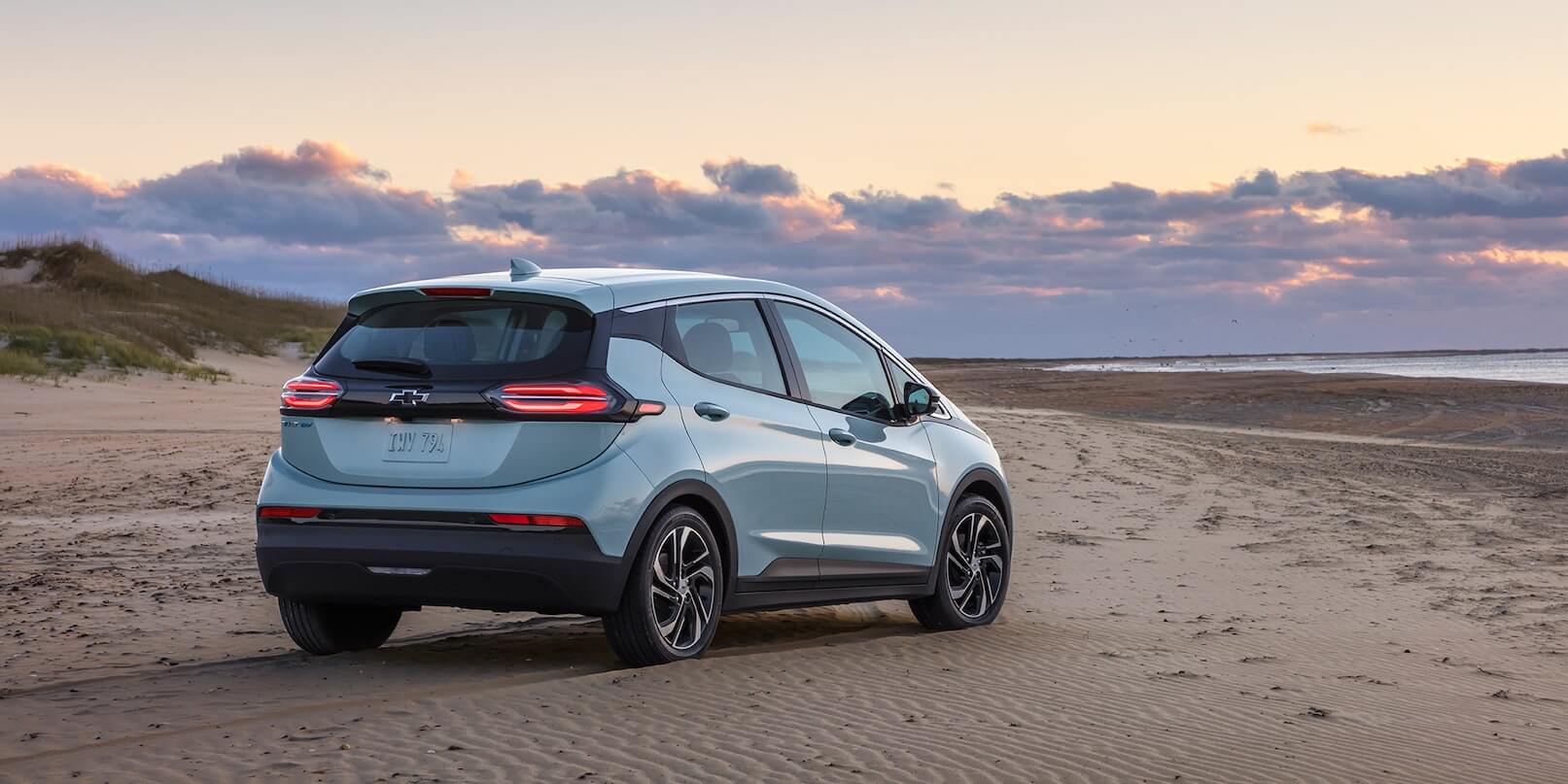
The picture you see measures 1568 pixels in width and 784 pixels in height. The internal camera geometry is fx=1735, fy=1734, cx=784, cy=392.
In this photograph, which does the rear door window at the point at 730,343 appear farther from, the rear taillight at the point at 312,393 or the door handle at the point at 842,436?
the rear taillight at the point at 312,393

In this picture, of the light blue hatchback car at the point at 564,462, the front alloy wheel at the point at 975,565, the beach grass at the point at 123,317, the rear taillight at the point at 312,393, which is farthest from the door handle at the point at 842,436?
the beach grass at the point at 123,317

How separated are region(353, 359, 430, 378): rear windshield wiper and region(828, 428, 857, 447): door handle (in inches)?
81.0

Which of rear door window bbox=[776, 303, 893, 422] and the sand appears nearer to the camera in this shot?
the sand

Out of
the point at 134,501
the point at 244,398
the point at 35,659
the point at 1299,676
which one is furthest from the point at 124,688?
the point at 244,398

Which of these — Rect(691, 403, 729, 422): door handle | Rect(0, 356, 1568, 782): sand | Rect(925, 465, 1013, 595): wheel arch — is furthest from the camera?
Rect(925, 465, 1013, 595): wheel arch

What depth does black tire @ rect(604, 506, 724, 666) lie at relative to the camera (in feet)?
23.4

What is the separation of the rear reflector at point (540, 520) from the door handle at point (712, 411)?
0.80 m

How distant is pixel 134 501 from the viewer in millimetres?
15102

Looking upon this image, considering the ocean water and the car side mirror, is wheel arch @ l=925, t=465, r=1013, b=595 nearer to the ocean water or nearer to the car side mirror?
the car side mirror

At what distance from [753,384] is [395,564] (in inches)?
71.4

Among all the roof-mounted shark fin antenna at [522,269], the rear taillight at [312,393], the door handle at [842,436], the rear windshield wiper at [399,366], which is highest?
the roof-mounted shark fin antenna at [522,269]

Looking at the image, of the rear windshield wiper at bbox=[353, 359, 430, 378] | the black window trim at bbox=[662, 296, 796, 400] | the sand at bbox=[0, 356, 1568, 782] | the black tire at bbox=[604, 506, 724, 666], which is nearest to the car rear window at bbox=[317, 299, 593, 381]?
the rear windshield wiper at bbox=[353, 359, 430, 378]

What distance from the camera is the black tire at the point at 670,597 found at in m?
7.13

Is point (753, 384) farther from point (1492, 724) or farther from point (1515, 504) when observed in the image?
point (1515, 504)
